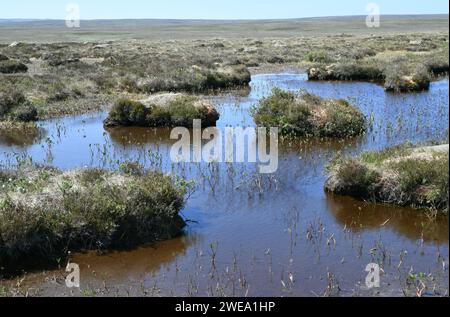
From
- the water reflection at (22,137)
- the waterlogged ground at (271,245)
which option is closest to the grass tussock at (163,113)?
the water reflection at (22,137)

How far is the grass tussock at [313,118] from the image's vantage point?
19.7 m

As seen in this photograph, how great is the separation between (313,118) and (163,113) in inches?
235

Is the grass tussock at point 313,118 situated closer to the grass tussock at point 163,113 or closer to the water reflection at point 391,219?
the grass tussock at point 163,113

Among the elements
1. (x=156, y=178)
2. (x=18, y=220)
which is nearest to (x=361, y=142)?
(x=156, y=178)

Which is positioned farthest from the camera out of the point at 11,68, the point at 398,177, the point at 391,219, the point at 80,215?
Result: the point at 11,68

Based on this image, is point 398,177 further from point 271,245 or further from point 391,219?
point 271,245

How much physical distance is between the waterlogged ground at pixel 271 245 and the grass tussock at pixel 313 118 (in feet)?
5.80

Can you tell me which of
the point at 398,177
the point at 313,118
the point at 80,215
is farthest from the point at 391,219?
the point at 313,118

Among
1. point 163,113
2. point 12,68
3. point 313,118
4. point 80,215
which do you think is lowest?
point 80,215

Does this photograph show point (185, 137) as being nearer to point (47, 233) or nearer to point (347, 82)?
point (47, 233)

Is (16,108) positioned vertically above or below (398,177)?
above

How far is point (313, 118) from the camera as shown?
20188 millimetres

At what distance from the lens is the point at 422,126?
19969 millimetres

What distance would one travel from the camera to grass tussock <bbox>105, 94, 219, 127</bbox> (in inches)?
890
